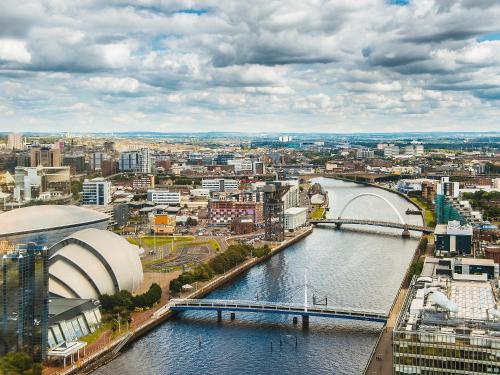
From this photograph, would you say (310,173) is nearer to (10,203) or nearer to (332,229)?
(332,229)

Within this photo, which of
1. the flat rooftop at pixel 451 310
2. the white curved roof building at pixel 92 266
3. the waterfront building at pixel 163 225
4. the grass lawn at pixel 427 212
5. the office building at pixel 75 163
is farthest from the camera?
the office building at pixel 75 163

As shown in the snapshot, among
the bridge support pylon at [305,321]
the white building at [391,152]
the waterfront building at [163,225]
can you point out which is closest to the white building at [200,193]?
the waterfront building at [163,225]

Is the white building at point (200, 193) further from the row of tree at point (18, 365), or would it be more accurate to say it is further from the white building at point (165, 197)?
the row of tree at point (18, 365)

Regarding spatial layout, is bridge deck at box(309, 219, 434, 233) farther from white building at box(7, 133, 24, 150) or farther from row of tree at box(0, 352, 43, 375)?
white building at box(7, 133, 24, 150)

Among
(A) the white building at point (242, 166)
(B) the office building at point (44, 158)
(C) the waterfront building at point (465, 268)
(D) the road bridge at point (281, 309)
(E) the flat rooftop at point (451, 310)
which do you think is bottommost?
(D) the road bridge at point (281, 309)

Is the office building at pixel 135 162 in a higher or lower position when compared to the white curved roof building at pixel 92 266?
higher

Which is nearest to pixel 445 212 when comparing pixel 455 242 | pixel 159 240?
pixel 455 242

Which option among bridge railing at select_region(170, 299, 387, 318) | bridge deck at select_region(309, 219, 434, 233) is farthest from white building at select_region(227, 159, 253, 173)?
bridge railing at select_region(170, 299, 387, 318)

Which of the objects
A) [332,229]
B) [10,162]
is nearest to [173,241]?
[332,229]

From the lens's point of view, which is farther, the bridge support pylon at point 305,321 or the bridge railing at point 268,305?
the bridge support pylon at point 305,321

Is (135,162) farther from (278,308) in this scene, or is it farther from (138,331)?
(138,331)
